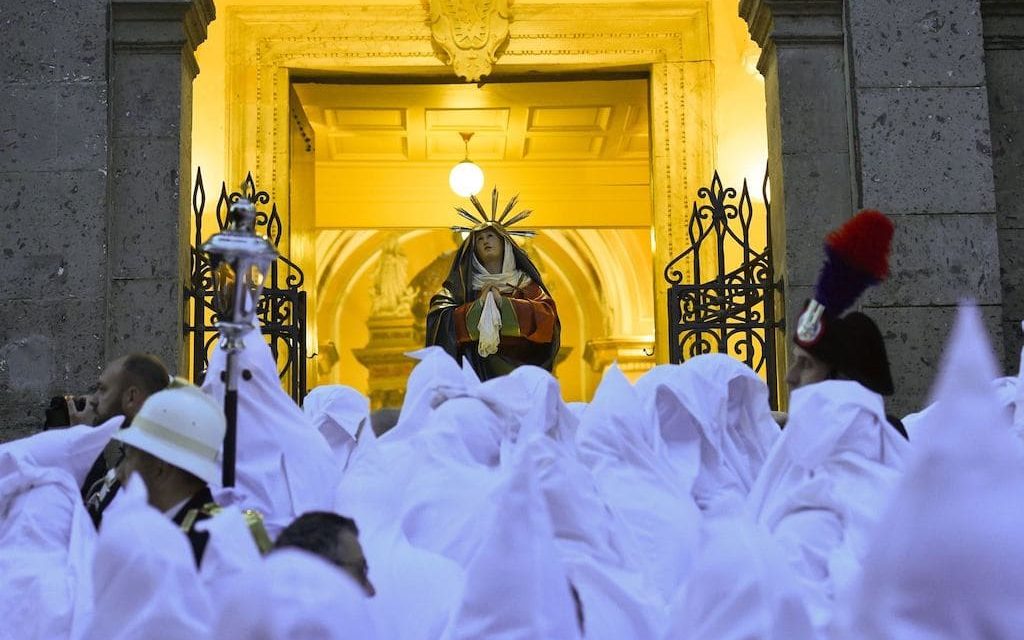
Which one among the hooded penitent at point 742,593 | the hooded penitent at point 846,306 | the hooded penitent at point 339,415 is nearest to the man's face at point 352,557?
the hooded penitent at point 742,593

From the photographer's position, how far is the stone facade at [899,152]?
361 inches

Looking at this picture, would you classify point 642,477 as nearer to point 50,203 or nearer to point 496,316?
point 496,316

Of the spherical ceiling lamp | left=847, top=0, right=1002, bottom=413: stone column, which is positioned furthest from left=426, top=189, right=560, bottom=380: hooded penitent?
the spherical ceiling lamp

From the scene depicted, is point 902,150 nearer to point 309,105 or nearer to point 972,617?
point 972,617

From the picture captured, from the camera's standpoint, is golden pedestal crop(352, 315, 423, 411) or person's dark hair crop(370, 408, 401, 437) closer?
person's dark hair crop(370, 408, 401, 437)

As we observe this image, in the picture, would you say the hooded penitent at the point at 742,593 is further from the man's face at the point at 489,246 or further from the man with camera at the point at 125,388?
the man's face at the point at 489,246

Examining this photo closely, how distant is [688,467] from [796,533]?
168 centimetres

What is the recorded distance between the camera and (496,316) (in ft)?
31.3

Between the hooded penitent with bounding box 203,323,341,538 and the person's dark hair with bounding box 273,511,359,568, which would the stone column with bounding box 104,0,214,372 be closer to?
the hooded penitent with bounding box 203,323,341,538

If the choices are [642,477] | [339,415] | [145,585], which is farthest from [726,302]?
[145,585]

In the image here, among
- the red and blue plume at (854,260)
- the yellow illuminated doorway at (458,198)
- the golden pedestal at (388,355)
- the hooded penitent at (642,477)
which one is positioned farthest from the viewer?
the golden pedestal at (388,355)

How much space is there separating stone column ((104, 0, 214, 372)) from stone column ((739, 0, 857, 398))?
3615 mm

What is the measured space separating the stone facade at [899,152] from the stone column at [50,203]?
4.10 meters

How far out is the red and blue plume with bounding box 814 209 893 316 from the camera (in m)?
5.61
